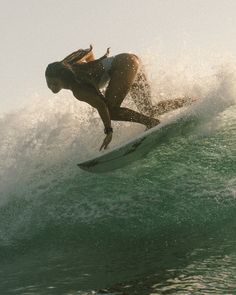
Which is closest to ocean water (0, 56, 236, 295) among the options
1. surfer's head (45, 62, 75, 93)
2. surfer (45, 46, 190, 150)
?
surfer (45, 46, 190, 150)

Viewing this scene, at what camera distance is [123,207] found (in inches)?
262

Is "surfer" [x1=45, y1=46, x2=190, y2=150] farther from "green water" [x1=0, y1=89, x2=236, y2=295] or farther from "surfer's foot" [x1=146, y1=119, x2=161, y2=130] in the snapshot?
"green water" [x1=0, y1=89, x2=236, y2=295]

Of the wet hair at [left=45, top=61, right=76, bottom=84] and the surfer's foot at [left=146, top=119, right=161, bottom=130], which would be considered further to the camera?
the surfer's foot at [left=146, top=119, right=161, bottom=130]

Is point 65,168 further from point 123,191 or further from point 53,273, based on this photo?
point 53,273

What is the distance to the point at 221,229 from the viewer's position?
515 centimetres

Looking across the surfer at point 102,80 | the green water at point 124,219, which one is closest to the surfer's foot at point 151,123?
the surfer at point 102,80

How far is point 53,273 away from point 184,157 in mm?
4191

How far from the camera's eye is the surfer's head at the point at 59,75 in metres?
6.90

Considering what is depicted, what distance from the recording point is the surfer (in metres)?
6.91

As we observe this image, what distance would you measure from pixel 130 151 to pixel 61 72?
1.50m

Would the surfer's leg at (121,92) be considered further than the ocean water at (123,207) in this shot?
Yes

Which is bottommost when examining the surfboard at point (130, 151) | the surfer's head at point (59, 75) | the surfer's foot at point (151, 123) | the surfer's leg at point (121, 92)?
the surfboard at point (130, 151)

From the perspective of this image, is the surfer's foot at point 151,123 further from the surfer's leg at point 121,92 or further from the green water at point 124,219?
the green water at point 124,219

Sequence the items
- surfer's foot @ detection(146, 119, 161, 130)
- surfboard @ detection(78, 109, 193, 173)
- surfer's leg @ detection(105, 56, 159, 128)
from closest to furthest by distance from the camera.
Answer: surfboard @ detection(78, 109, 193, 173), surfer's leg @ detection(105, 56, 159, 128), surfer's foot @ detection(146, 119, 161, 130)
